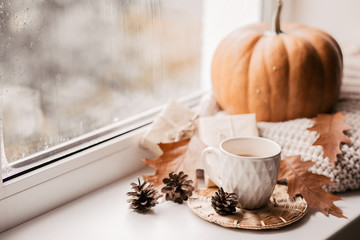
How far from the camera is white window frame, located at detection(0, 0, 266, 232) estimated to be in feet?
2.34

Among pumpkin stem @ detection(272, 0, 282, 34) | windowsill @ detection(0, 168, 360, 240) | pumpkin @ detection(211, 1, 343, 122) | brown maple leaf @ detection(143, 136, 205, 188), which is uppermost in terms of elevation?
pumpkin stem @ detection(272, 0, 282, 34)

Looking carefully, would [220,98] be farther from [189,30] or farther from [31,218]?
[31,218]

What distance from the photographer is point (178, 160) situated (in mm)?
852

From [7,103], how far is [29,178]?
0.14 m

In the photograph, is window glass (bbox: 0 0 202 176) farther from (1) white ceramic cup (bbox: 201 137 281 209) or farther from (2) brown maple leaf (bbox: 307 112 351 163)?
(2) brown maple leaf (bbox: 307 112 351 163)

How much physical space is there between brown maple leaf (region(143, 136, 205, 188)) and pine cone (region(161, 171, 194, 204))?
3cm

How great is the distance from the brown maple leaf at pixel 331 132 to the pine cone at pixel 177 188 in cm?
28

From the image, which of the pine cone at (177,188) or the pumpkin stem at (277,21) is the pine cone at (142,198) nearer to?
the pine cone at (177,188)

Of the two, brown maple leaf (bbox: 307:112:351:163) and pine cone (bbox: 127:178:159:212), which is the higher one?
brown maple leaf (bbox: 307:112:351:163)

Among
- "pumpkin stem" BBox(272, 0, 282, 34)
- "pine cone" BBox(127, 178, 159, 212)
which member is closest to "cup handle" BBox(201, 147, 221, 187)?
"pine cone" BBox(127, 178, 159, 212)

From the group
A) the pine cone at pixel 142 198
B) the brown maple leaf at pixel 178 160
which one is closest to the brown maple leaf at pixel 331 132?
the brown maple leaf at pixel 178 160

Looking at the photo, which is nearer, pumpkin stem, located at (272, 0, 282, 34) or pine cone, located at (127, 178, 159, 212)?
pine cone, located at (127, 178, 159, 212)

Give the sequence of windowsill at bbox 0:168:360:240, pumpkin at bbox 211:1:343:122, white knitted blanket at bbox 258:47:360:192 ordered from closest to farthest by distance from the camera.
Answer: windowsill at bbox 0:168:360:240, white knitted blanket at bbox 258:47:360:192, pumpkin at bbox 211:1:343:122

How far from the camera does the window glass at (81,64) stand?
73 centimetres
